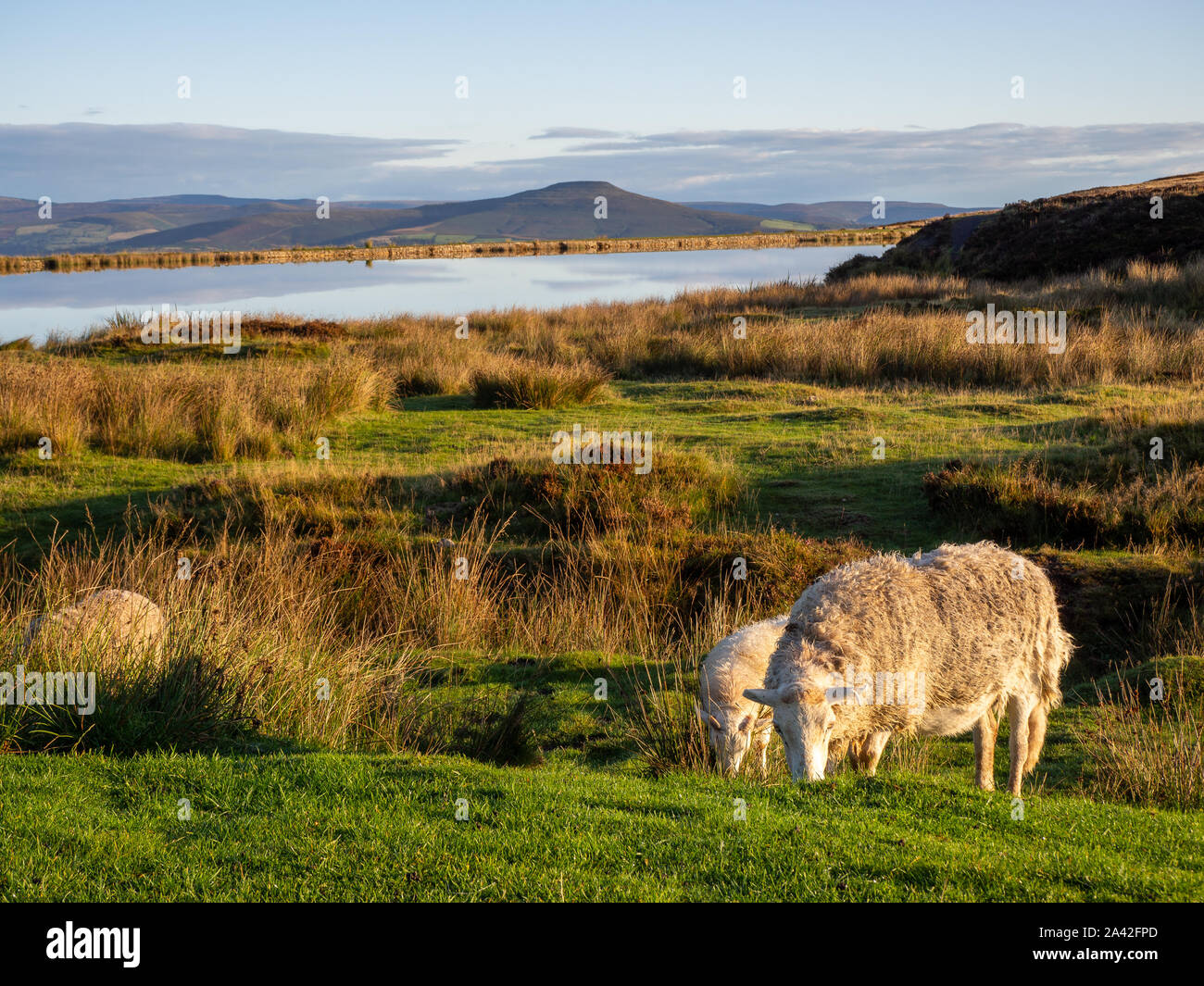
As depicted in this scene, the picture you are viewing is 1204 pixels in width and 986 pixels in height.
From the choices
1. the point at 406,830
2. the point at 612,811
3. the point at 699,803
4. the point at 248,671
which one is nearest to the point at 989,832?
the point at 699,803

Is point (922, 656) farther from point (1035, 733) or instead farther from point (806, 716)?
point (1035, 733)

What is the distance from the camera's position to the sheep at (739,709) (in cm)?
680

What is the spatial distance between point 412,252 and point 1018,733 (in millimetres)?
108597

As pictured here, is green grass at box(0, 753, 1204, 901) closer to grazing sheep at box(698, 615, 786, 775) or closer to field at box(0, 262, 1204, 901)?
field at box(0, 262, 1204, 901)

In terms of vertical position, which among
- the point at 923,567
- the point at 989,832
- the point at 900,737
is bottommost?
the point at 900,737

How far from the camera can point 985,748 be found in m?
7.00

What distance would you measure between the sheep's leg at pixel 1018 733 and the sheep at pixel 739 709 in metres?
0.84

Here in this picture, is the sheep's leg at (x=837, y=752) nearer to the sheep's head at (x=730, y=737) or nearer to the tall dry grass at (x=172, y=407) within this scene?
the sheep's head at (x=730, y=737)

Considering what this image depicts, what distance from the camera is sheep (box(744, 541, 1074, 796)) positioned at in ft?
19.6

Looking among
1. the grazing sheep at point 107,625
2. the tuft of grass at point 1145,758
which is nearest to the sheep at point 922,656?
the tuft of grass at point 1145,758

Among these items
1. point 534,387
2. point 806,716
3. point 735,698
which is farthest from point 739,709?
point 534,387
